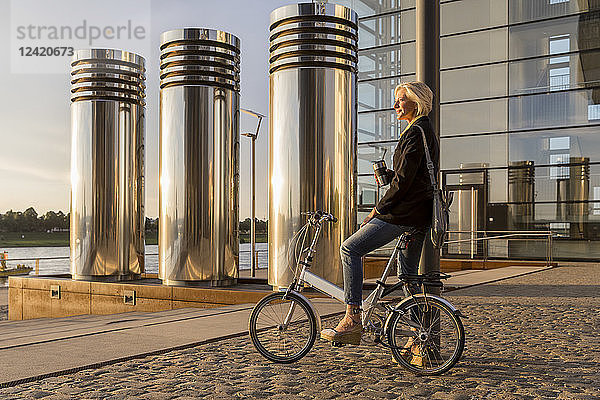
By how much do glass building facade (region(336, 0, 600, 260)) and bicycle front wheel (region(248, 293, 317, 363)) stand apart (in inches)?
692

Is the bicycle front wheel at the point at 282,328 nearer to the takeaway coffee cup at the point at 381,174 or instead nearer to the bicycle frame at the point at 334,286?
the bicycle frame at the point at 334,286

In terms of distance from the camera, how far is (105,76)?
12.3m

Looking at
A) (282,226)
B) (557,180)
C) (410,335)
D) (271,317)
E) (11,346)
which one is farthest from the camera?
(557,180)

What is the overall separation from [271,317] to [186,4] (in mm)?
15194

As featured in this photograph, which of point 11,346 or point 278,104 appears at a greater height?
point 278,104

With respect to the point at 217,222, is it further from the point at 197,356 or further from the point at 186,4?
the point at 186,4

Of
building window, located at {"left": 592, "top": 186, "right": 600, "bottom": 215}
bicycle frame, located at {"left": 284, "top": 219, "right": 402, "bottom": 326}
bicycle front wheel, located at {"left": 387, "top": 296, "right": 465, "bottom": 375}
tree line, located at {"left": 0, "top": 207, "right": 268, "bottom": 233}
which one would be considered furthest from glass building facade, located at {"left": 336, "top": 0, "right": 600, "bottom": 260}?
tree line, located at {"left": 0, "top": 207, "right": 268, "bottom": 233}

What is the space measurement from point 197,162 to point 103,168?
7.64 ft

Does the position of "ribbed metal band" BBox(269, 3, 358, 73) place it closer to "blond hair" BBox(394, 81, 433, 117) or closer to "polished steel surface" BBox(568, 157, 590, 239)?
"blond hair" BBox(394, 81, 433, 117)

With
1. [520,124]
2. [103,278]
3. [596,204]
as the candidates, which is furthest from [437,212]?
[520,124]

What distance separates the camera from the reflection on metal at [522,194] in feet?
80.2

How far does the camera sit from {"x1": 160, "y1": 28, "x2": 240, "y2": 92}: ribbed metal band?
36.3 ft

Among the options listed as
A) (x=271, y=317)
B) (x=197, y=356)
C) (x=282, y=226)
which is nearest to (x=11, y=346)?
(x=197, y=356)

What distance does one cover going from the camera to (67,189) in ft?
41.4
